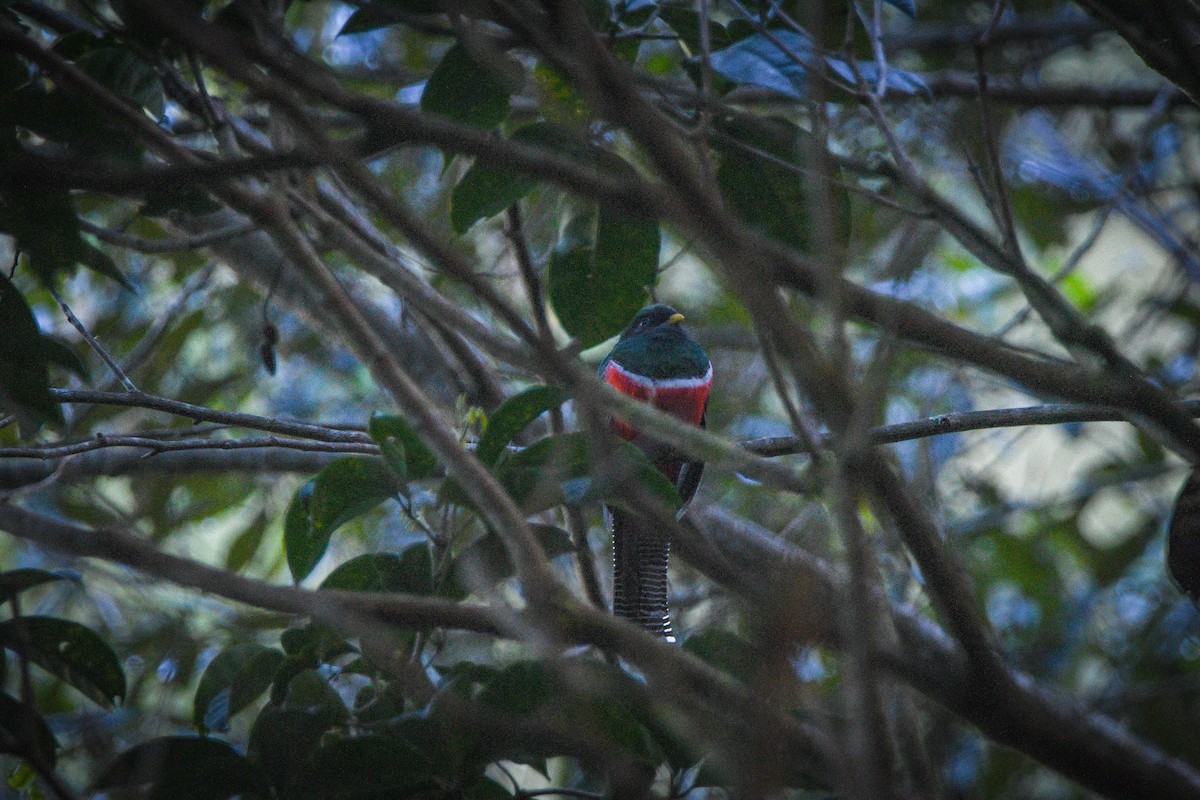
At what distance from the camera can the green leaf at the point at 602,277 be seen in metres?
2.16

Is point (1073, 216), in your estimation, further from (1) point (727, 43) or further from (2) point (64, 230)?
(2) point (64, 230)

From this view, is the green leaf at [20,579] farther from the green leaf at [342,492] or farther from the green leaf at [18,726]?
the green leaf at [342,492]

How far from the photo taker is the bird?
1.93 metres

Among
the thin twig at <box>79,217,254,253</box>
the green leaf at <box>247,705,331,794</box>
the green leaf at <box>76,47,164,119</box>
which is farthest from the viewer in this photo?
the thin twig at <box>79,217,254,253</box>

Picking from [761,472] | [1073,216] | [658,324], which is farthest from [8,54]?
[1073,216]

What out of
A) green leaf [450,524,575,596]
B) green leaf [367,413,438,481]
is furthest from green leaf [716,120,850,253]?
green leaf [367,413,438,481]

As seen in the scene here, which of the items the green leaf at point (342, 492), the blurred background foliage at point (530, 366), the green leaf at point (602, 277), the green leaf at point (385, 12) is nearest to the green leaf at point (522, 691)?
the blurred background foliage at point (530, 366)

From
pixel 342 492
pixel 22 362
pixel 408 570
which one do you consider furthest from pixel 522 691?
pixel 22 362

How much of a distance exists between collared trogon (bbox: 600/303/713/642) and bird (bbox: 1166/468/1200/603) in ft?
3.68

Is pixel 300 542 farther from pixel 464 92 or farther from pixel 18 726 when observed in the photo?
pixel 464 92

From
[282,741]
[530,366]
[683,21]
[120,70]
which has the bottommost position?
[282,741]

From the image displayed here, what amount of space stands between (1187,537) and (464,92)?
1.59 m

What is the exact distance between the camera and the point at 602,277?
217 centimetres

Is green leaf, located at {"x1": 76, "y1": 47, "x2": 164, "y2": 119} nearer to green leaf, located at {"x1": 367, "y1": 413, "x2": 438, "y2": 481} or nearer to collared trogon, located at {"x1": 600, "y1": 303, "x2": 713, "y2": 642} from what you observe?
green leaf, located at {"x1": 367, "y1": 413, "x2": 438, "y2": 481}
